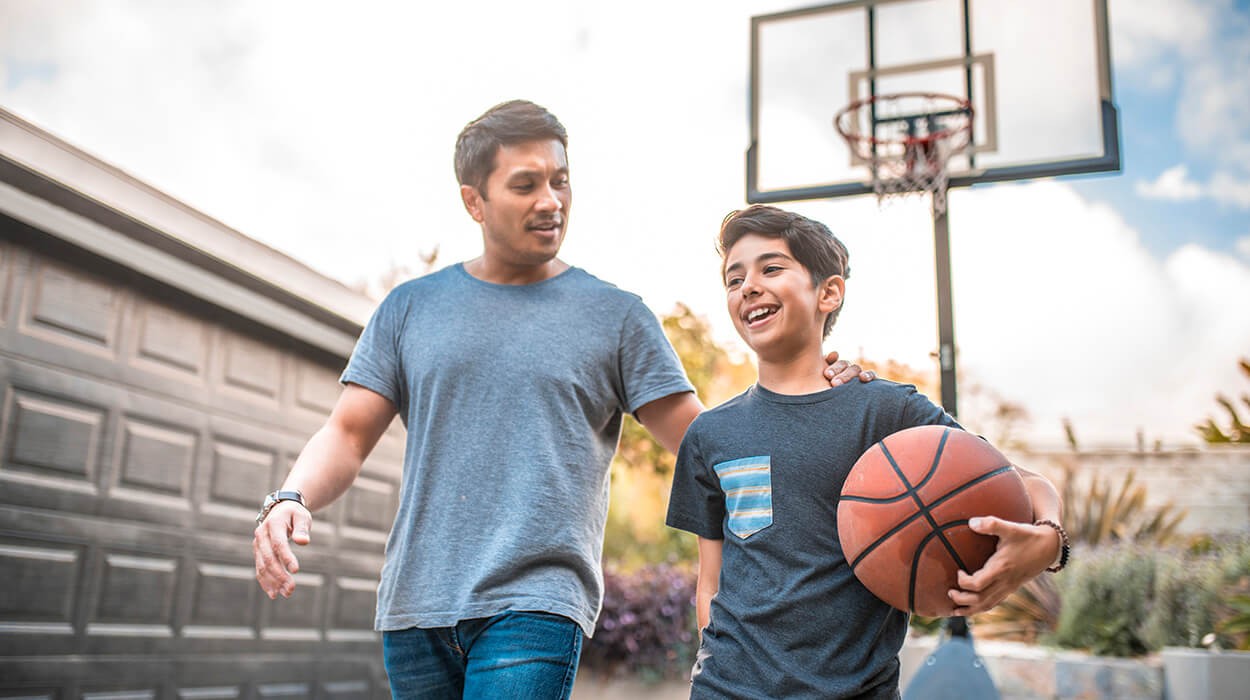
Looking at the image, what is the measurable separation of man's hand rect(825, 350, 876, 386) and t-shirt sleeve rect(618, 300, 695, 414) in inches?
16.0

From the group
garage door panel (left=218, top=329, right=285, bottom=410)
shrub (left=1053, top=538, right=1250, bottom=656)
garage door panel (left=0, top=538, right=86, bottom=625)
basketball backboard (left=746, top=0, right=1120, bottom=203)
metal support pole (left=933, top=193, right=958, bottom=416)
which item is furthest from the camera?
shrub (left=1053, top=538, right=1250, bottom=656)

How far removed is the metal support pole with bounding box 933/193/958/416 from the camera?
5.98 m

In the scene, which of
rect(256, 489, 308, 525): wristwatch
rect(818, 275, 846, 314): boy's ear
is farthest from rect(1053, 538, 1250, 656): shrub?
rect(256, 489, 308, 525): wristwatch

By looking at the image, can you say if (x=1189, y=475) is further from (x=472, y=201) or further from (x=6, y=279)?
(x=6, y=279)

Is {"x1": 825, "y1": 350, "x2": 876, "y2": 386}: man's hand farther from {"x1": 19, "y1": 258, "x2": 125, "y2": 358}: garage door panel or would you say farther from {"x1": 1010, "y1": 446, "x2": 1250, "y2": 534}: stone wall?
{"x1": 1010, "y1": 446, "x2": 1250, "y2": 534}: stone wall

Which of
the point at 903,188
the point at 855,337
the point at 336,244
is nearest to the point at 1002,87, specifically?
the point at 903,188

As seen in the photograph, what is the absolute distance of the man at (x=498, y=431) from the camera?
240 cm

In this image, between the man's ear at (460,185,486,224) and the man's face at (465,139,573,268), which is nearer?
the man's face at (465,139,573,268)

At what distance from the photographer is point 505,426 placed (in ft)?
8.46

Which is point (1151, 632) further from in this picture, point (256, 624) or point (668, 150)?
point (668, 150)

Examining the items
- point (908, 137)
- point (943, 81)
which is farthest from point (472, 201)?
point (943, 81)

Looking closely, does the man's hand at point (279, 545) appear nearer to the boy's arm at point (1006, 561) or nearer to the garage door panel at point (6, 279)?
the boy's arm at point (1006, 561)

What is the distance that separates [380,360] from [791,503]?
1.20 m

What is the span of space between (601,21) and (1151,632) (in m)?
18.8
